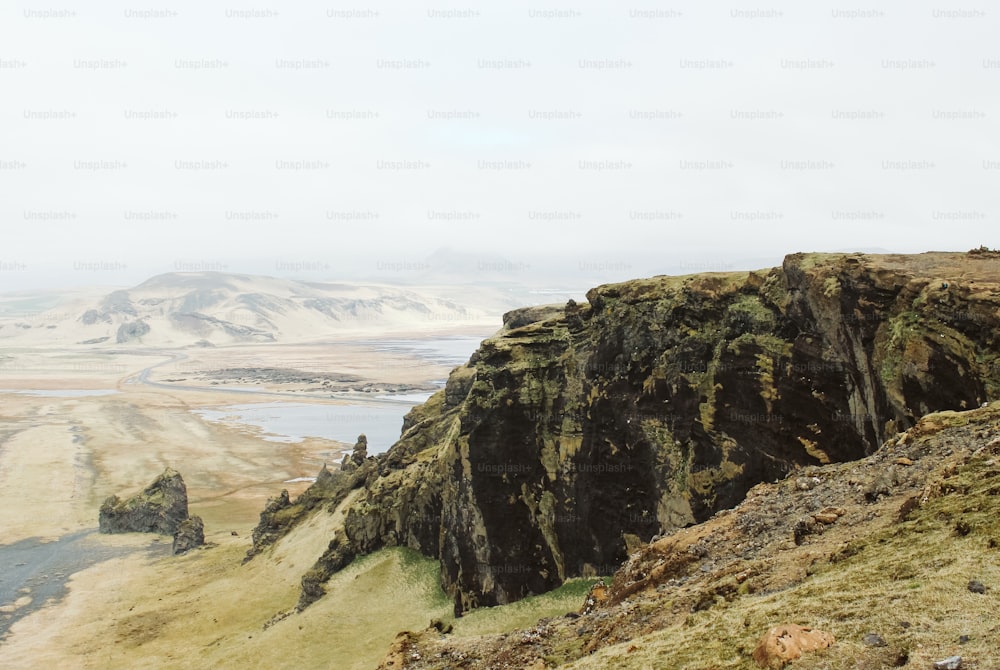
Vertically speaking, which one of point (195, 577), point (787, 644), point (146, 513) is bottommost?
point (195, 577)

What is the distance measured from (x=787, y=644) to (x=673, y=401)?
2399cm

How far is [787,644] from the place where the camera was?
1312 centimetres

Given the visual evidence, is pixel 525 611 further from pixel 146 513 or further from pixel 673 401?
pixel 146 513

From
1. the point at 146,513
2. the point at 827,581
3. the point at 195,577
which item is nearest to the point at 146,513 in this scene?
the point at 146,513

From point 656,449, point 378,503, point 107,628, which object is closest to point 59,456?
point 107,628

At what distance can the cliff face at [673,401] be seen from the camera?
27.9 metres

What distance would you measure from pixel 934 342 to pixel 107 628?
59.7m

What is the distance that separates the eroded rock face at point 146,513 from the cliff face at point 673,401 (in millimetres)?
37724

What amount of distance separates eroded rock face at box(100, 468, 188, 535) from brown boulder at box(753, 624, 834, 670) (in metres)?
79.2

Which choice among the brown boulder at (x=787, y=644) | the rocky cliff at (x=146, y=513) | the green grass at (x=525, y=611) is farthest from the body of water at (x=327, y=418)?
the brown boulder at (x=787, y=644)

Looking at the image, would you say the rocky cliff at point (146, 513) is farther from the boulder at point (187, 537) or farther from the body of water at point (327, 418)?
the body of water at point (327, 418)

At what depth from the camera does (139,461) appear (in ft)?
362

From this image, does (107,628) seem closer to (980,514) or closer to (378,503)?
(378,503)

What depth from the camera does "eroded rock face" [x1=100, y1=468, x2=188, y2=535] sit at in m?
77.8
